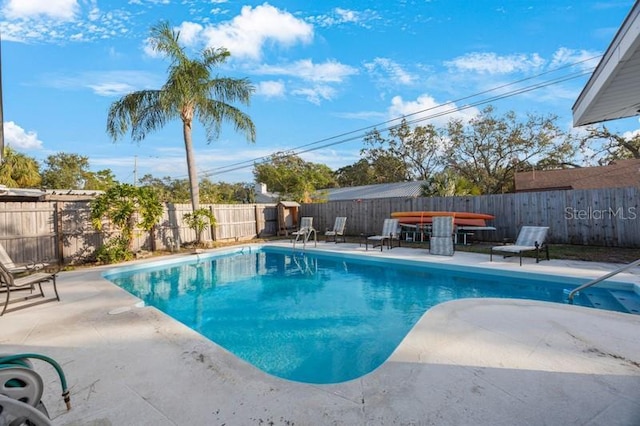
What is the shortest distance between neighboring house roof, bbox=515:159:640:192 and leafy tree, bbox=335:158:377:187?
13.3 metres

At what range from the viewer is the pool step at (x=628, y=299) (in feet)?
A: 15.0

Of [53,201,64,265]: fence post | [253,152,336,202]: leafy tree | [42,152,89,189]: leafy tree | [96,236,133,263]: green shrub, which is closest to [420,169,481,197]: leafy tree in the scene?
[253,152,336,202]: leafy tree

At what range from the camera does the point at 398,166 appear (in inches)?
1080

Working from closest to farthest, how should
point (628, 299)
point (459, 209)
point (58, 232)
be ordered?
1. point (628, 299)
2. point (58, 232)
3. point (459, 209)

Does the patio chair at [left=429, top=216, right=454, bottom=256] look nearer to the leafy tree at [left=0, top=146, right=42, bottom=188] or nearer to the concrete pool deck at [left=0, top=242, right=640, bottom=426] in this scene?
the concrete pool deck at [left=0, top=242, right=640, bottom=426]

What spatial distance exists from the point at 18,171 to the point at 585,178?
3133cm

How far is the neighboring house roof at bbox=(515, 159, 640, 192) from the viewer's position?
54.5 feet

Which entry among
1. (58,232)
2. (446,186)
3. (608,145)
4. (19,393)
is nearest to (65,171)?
(58,232)

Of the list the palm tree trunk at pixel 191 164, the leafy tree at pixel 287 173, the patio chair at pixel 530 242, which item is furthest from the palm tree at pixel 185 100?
the leafy tree at pixel 287 173

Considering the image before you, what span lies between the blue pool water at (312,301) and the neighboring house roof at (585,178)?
14.9 meters

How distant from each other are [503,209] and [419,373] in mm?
9960

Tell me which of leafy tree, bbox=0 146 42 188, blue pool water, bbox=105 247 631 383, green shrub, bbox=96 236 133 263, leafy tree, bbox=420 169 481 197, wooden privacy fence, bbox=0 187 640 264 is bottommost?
blue pool water, bbox=105 247 631 383

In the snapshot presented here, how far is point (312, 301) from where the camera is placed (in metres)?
5.93

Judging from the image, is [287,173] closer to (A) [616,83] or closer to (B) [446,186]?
(B) [446,186]
